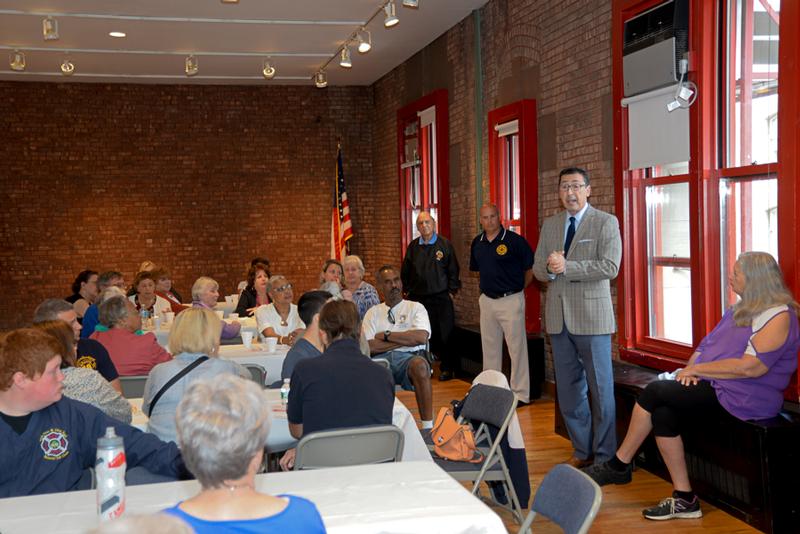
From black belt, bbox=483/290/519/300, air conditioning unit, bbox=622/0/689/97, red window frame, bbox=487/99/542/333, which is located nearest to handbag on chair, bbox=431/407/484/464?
air conditioning unit, bbox=622/0/689/97

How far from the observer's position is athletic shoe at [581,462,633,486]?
5.42 m

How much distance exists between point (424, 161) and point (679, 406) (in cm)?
720

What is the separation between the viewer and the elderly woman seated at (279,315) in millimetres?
6895

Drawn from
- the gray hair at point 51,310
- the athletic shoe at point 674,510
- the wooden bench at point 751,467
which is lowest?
the athletic shoe at point 674,510

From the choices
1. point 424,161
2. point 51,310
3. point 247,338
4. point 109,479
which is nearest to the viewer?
point 109,479

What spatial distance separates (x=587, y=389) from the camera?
19.5 ft

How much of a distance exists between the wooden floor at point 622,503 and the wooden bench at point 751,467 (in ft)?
0.34

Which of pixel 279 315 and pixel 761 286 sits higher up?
pixel 761 286

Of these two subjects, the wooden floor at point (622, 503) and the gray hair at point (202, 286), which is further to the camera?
the gray hair at point (202, 286)

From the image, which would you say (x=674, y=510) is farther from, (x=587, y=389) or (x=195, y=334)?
(x=195, y=334)

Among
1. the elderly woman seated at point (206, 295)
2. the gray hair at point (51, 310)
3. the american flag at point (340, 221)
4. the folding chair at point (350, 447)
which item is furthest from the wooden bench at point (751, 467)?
the american flag at point (340, 221)

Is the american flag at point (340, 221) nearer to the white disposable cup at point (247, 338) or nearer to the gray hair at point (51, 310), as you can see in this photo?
the white disposable cup at point (247, 338)

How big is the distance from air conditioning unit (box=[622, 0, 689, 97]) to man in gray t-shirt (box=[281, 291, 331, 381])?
8.97ft

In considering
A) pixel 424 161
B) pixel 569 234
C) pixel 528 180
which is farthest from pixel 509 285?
pixel 424 161
